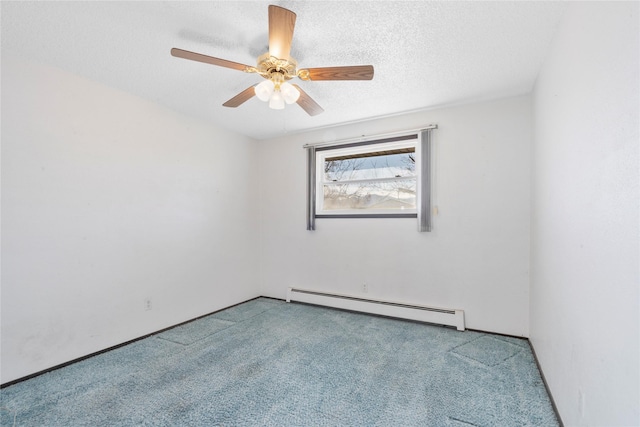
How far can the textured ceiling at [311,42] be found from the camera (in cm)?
168

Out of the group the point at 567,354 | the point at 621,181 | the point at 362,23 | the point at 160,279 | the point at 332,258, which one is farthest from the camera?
the point at 332,258

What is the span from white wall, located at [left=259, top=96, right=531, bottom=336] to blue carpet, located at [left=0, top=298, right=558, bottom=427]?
0.43 meters

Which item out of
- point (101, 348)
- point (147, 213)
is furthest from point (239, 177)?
point (101, 348)

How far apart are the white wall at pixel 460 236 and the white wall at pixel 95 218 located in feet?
5.08

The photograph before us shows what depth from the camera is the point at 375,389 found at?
78.5 inches

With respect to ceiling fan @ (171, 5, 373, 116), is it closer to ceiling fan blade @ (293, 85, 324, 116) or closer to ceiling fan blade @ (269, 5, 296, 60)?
ceiling fan blade @ (269, 5, 296, 60)

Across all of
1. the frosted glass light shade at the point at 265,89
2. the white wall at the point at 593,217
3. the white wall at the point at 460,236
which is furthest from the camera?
the white wall at the point at 460,236

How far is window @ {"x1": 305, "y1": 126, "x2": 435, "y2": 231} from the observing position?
3.25 meters

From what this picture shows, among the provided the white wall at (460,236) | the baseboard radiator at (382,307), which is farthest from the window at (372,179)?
the baseboard radiator at (382,307)

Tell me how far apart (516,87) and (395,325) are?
2663mm

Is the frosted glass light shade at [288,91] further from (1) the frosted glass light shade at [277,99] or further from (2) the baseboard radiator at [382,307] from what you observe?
(2) the baseboard radiator at [382,307]

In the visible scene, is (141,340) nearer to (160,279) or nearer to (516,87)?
(160,279)

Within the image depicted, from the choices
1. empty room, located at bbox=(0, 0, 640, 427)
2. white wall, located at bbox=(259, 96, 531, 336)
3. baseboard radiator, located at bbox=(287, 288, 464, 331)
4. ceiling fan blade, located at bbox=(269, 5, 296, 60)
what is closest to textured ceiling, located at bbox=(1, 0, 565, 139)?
empty room, located at bbox=(0, 0, 640, 427)

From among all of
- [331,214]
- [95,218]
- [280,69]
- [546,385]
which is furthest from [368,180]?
[95,218]
